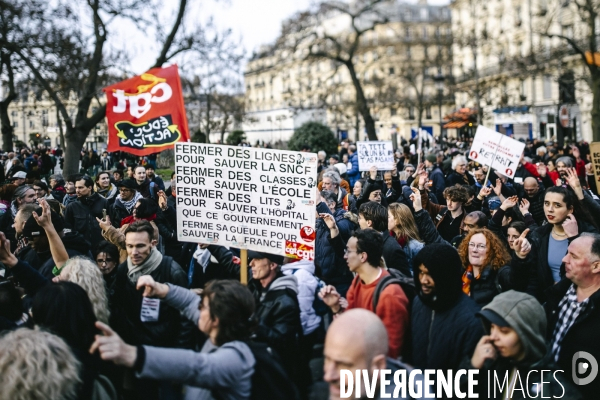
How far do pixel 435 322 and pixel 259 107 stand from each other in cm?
9856

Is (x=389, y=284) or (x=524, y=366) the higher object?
(x=389, y=284)

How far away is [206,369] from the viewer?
111 inches

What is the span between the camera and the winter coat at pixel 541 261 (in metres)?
4.94

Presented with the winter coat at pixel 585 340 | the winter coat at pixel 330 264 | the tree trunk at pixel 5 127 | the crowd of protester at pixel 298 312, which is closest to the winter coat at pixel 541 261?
the crowd of protester at pixel 298 312

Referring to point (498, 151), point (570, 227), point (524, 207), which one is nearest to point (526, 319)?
point (570, 227)

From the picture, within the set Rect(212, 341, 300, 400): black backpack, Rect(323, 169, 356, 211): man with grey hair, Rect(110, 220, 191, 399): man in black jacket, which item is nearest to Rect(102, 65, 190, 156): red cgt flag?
Rect(323, 169, 356, 211): man with grey hair

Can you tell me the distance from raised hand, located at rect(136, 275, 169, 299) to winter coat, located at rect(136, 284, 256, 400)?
0.60 m

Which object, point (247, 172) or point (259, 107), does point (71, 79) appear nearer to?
point (247, 172)

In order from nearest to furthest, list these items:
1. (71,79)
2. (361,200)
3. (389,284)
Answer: (389,284), (361,200), (71,79)

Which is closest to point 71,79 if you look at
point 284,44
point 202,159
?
point 284,44

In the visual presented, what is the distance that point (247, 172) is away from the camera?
5.15 m

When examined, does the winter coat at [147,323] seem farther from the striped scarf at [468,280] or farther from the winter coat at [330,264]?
the striped scarf at [468,280]

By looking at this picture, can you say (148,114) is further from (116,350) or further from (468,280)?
(116,350)

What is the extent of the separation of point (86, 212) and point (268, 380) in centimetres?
581
